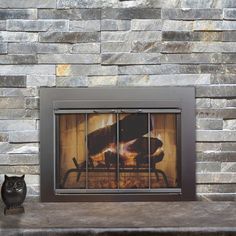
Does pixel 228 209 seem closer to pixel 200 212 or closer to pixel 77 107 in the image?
pixel 200 212

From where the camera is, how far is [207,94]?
7.09 ft

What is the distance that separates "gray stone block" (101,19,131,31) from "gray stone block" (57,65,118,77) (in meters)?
0.20

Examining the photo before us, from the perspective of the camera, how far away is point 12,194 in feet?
6.25

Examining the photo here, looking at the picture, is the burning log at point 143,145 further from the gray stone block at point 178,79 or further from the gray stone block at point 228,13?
the gray stone block at point 228,13

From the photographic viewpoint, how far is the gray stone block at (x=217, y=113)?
2168mm

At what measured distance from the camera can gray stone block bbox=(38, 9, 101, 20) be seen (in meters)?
2.15

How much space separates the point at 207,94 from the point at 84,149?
705 mm

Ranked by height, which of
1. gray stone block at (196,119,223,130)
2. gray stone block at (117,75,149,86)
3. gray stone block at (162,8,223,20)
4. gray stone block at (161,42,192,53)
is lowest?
gray stone block at (196,119,223,130)

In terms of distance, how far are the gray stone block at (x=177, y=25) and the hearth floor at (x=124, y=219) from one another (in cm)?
90

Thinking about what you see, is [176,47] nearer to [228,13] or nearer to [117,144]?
[228,13]

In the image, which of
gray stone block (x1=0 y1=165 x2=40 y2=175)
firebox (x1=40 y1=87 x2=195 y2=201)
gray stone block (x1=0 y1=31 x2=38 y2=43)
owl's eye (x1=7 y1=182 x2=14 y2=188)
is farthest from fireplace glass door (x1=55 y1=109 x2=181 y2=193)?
gray stone block (x1=0 y1=31 x2=38 y2=43)

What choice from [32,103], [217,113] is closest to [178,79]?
[217,113]

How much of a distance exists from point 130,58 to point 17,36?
595 mm

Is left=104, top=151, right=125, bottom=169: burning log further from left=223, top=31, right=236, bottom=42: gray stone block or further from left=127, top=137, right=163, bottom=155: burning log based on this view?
left=223, top=31, right=236, bottom=42: gray stone block
